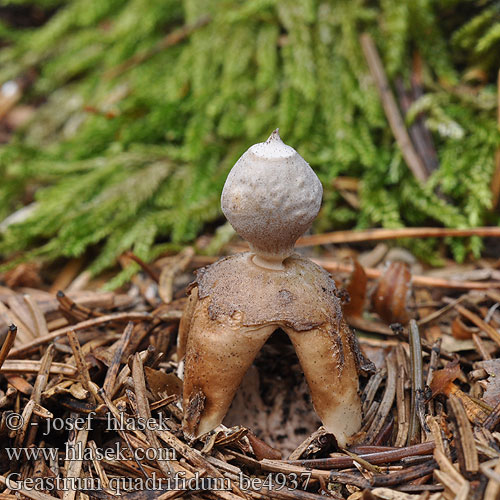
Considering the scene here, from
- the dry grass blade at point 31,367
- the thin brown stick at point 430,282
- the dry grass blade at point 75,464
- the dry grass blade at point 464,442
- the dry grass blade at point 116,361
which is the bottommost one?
the thin brown stick at point 430,282

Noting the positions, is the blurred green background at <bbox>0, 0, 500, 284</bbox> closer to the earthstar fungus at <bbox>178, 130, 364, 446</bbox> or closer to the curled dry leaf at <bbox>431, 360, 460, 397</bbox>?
the curled dry leaf at <bbox>431, 360, 460, 397</bbox>

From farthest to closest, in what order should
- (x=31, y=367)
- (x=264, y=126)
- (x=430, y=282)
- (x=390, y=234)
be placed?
(x=264, y=126), (x=390, y=234), (x=430, y=282), (x=31, y=367)

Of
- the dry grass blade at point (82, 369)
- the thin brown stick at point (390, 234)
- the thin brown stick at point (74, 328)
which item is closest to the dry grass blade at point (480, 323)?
the thin brown stick at point (390, 234)

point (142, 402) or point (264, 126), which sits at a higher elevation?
point (264, 126)

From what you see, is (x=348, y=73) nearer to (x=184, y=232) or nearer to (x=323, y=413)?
(x=184, y=232)

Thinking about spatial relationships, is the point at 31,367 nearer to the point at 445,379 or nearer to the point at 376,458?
the point at 376,458

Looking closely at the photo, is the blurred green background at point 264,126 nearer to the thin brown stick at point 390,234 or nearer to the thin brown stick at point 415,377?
the thin brown stick at point 390,234

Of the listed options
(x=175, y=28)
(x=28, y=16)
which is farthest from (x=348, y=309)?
(x=28, y=16)

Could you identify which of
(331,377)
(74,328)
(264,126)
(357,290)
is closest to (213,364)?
(331,377)
